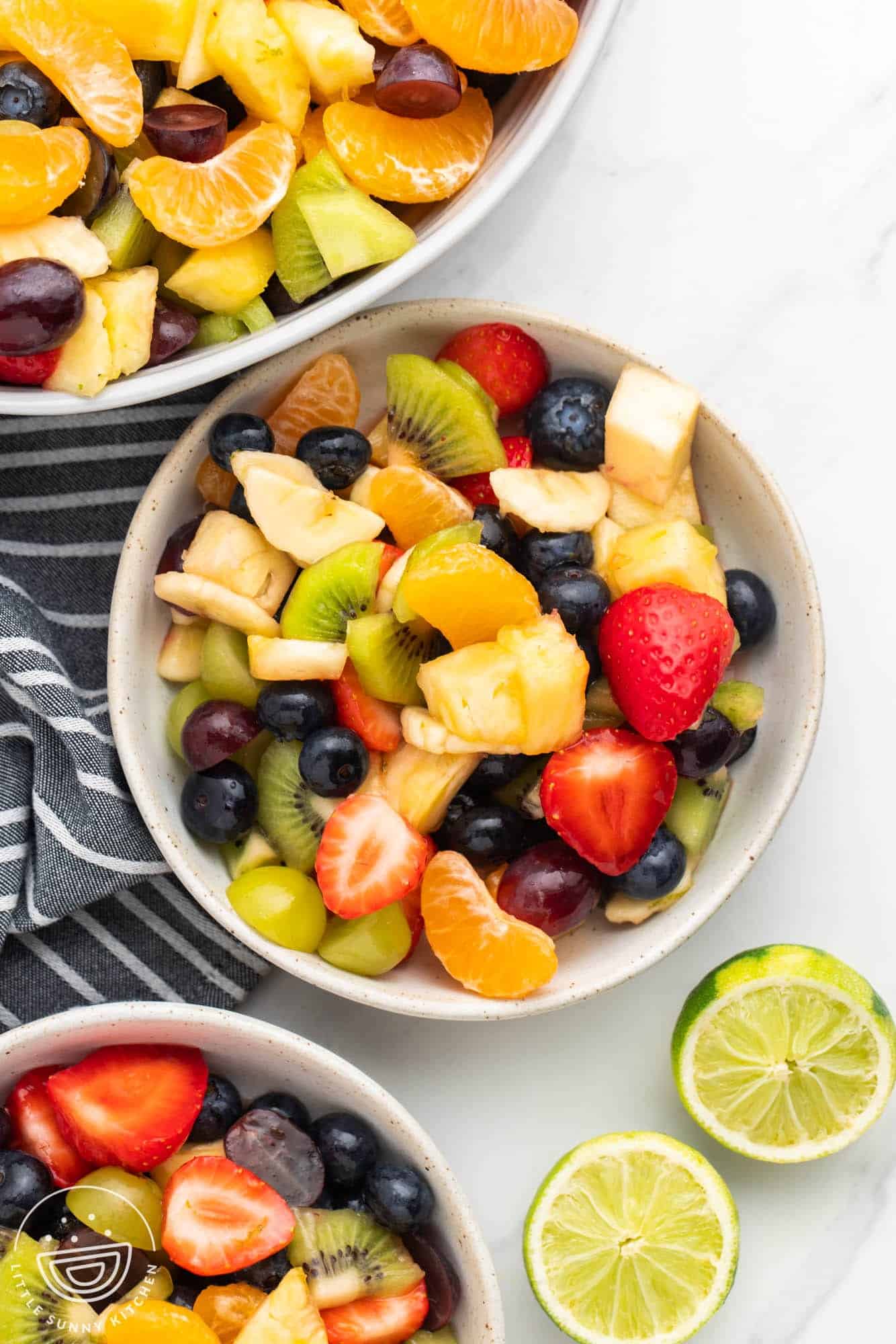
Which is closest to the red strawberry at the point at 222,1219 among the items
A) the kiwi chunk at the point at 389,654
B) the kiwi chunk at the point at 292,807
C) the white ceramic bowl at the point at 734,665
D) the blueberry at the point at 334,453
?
the white ceramic bowl at the point at 734,665

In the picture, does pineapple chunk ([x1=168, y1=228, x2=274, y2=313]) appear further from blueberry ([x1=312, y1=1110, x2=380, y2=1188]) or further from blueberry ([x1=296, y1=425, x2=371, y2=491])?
blueberry ([x1=312, y1=1110, x2=380, y2=1188])

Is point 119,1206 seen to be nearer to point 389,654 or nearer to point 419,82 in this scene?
point 389,654

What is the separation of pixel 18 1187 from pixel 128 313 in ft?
3.28

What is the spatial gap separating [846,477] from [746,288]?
295 mm

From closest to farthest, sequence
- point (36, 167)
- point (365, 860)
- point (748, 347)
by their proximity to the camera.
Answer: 1. point (36, 167)
2. point (365, 860)
3. point (748, 347)

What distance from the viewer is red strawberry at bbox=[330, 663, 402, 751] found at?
167 cm

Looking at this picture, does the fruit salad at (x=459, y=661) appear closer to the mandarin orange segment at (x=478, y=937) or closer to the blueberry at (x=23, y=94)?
the mandarin orange segment at (x=478, y=937)

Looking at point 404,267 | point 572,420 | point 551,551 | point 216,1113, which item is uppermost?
point 404,267

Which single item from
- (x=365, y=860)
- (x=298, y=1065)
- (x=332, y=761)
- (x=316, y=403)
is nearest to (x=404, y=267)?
(x=316, y=403)

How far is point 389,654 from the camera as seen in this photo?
1637mm

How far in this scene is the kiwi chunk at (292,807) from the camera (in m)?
1.68

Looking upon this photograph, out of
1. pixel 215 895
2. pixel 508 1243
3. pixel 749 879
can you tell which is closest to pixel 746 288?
pixel 749 879

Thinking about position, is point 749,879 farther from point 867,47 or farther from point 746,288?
point 867,47

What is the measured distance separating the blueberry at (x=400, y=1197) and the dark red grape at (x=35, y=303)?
1.01 meters
